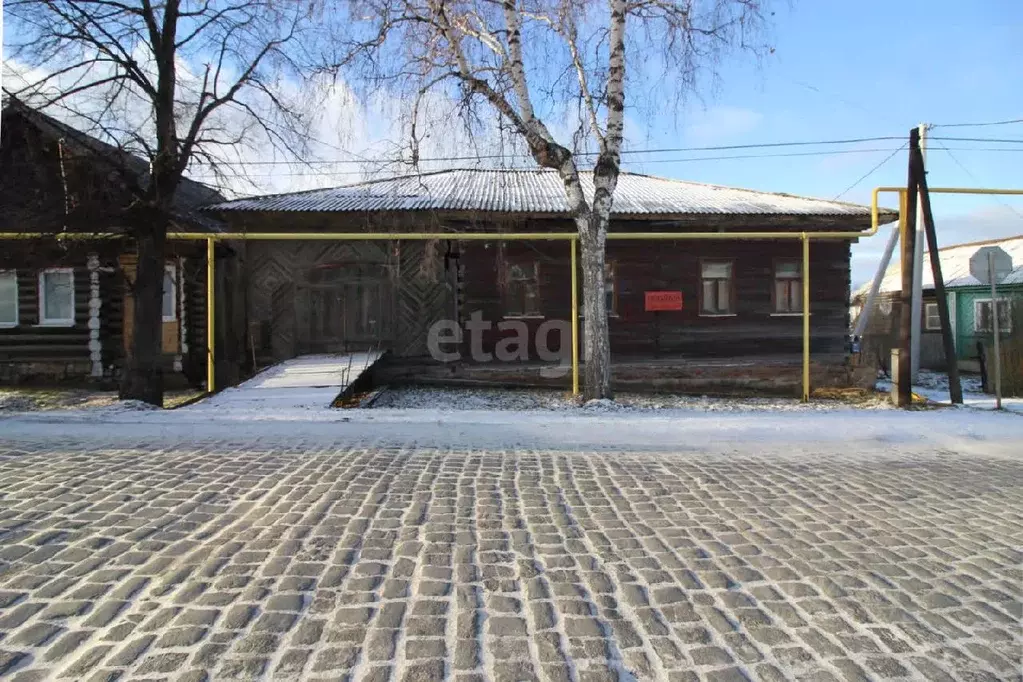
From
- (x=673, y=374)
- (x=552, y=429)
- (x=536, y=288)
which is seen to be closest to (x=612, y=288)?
(x=536, y=288)

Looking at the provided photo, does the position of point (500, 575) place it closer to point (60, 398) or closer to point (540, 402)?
point (540, 402)

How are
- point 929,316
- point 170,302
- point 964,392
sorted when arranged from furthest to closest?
point 929,316 → point 170,302 → point 964,392


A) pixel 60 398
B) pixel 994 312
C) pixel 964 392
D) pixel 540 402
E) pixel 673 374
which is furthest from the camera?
pixel 964 392

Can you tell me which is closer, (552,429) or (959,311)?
(552,429)

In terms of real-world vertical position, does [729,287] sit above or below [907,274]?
above

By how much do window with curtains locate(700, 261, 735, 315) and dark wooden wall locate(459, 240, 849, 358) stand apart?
0.17 metres

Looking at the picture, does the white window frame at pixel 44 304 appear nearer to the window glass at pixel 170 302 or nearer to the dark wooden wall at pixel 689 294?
the window glass at pixel 170 302

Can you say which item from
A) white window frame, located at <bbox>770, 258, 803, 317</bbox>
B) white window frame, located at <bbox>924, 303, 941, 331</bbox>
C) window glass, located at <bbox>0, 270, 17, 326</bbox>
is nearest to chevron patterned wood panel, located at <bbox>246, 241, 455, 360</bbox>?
window glass, located at <bbox>0, 270, 17, 326</bbox>

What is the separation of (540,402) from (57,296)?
1249 centimetres

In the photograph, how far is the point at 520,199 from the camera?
1416cm

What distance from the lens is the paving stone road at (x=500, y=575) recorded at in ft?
7.54

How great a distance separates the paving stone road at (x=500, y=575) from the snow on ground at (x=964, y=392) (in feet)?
15.9

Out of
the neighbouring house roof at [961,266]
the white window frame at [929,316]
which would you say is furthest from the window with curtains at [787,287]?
the white window frame at [929,316]

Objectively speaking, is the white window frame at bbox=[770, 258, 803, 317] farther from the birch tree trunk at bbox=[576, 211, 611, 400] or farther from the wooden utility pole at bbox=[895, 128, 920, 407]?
the birch tree trunk at bbox=[576, 211, 611, 400]
